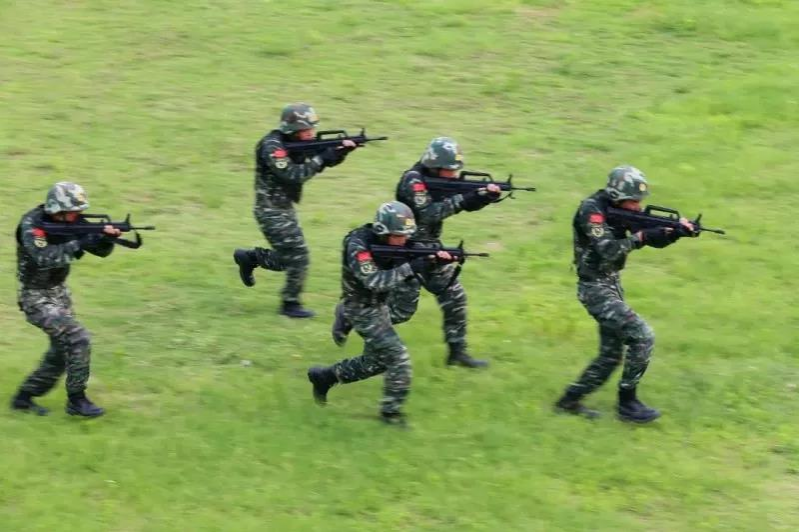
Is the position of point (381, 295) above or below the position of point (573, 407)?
above

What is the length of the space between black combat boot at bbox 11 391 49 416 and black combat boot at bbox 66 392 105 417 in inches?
12.0

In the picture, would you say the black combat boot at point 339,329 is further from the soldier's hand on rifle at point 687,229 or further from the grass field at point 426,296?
the soldier's hand on rifle at point 687,229

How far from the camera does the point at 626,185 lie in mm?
11250

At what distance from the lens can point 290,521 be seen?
389 inches

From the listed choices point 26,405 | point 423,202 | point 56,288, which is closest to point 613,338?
point 423,202

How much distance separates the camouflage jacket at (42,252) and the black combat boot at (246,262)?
9.78 ft

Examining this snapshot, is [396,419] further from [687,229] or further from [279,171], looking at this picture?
[279,171]

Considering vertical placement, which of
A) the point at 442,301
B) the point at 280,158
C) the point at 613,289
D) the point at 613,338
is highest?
the point at 280,158

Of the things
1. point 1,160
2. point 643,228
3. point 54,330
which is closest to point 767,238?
point 643,228

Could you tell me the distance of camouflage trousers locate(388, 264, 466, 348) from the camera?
1217cm

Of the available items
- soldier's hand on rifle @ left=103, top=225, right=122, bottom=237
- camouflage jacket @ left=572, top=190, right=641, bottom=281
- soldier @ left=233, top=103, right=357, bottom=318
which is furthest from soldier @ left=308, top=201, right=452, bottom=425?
soldier @ left=233, top=103, right=357, bottom=318

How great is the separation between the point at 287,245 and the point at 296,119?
1409mm

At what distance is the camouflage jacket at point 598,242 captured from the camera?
1123 centimetres

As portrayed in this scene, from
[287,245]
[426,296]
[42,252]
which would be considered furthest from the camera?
[426,296]
